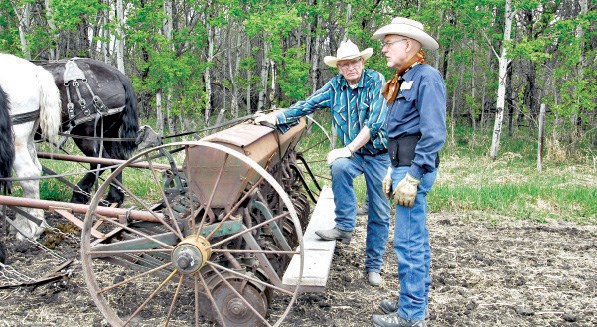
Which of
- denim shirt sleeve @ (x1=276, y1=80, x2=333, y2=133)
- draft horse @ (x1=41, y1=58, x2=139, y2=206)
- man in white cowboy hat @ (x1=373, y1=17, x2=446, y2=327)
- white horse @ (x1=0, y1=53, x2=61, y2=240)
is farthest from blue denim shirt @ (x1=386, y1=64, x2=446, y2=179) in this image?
draft horse @ (x1=41, y1=58, x2=139, y2=206)

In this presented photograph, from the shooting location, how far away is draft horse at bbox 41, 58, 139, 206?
23.6ft

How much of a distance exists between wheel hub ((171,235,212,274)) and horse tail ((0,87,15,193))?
2.70 m

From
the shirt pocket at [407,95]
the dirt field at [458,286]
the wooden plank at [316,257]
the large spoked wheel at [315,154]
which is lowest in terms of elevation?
the large spoked wheel at [315,154]

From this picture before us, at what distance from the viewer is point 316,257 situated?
14.5ft

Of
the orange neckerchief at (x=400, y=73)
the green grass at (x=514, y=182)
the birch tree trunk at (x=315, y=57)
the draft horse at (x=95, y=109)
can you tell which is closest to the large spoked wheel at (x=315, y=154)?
the birch tree trunk at (x=315, y=57)

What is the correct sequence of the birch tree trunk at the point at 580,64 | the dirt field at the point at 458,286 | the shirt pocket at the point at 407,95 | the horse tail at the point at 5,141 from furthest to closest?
1. the birch tree trunk at the point at 580,64
2. the horse tail at the point at 5,141
3. the dirt field at the point at 458,286
4. the shirt pocket at the point at 407,95

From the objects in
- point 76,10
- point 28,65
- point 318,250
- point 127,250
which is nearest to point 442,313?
point 318,250

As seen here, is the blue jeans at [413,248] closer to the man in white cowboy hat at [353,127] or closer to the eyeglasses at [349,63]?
the man in white cowboy hat at [353,127]

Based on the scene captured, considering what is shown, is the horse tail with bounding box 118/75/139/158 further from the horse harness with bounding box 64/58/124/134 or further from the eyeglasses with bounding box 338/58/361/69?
the eyeglasses with bounding box 338/58/361/69

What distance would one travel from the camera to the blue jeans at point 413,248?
3.80 meters

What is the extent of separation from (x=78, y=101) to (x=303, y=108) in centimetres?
361

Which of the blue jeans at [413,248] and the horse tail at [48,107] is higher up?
the horse tail at [48,107]

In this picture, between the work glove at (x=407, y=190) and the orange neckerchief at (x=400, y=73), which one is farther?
the orange neckerchief at (x=400, y=73)

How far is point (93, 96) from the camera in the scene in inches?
285
